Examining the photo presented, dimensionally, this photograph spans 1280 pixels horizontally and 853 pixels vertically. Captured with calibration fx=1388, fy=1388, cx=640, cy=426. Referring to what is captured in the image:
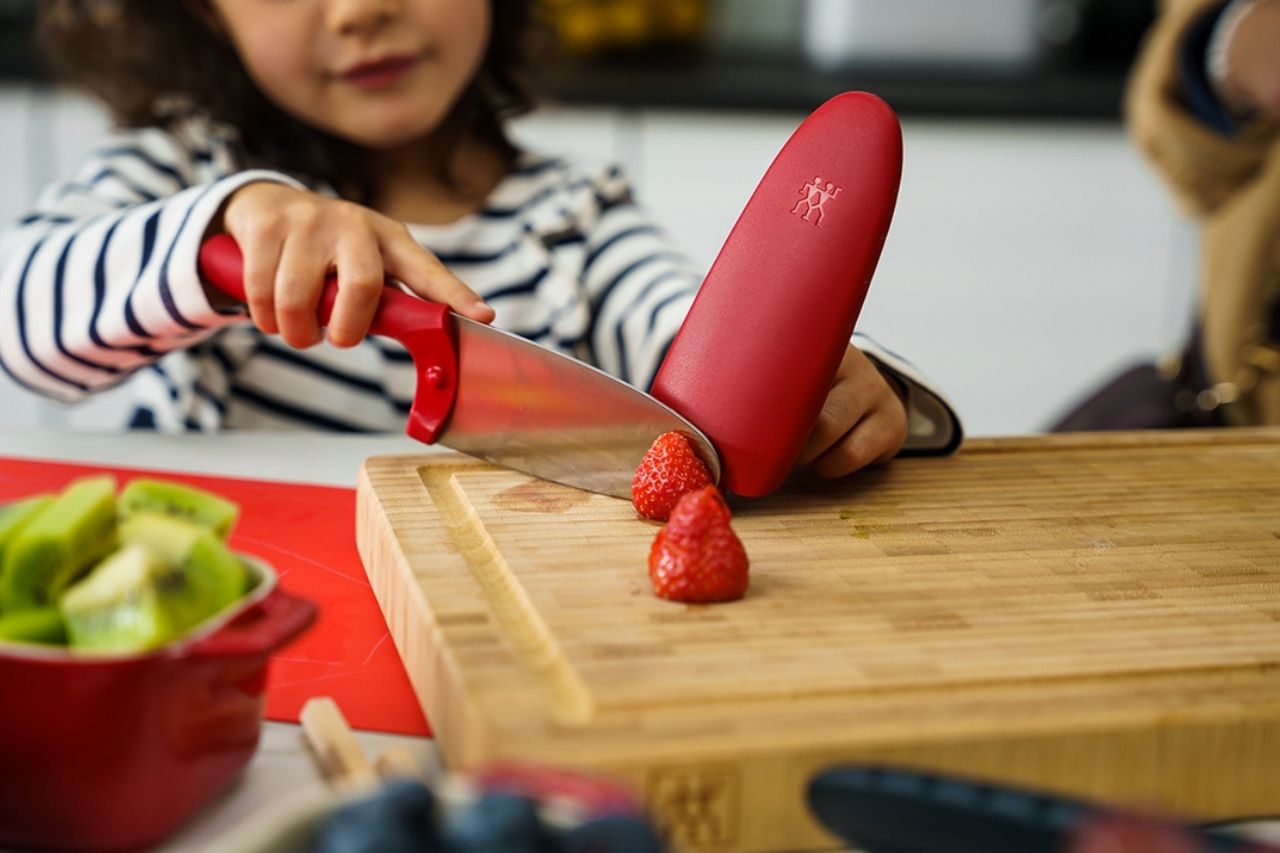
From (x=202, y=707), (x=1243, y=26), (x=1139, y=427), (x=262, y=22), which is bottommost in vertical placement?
(x=1139, y=427)

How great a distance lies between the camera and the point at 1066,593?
70cm

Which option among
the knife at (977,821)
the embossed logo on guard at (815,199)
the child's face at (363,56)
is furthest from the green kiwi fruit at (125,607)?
the child's face at (363,56)

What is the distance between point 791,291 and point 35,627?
18.2 inches

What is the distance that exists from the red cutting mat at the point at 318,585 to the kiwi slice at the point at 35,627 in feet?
0.41

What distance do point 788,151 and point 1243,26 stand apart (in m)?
0.96

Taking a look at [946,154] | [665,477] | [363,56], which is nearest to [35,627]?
A: [665,477]

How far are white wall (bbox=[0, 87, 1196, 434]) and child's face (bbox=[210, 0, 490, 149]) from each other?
964 mm

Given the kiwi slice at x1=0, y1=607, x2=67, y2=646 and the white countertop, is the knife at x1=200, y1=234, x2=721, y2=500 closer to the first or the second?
the white countertop

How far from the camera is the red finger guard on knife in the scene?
31.2 inches

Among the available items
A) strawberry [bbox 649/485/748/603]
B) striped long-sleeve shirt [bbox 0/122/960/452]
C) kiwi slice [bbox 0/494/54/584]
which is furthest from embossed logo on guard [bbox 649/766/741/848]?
striped long-sleeve shirt [bbox 0/122/960/452]

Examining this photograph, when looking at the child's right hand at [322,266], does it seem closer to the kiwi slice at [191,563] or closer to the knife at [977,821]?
the kiwi slice at [191,563]

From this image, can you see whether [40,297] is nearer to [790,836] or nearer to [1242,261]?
[790,836]

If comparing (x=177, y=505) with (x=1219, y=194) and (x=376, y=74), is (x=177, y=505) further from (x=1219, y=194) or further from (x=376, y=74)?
(x=1219, y=194)

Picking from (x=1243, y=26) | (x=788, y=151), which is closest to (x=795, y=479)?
(x=788, y=151)
